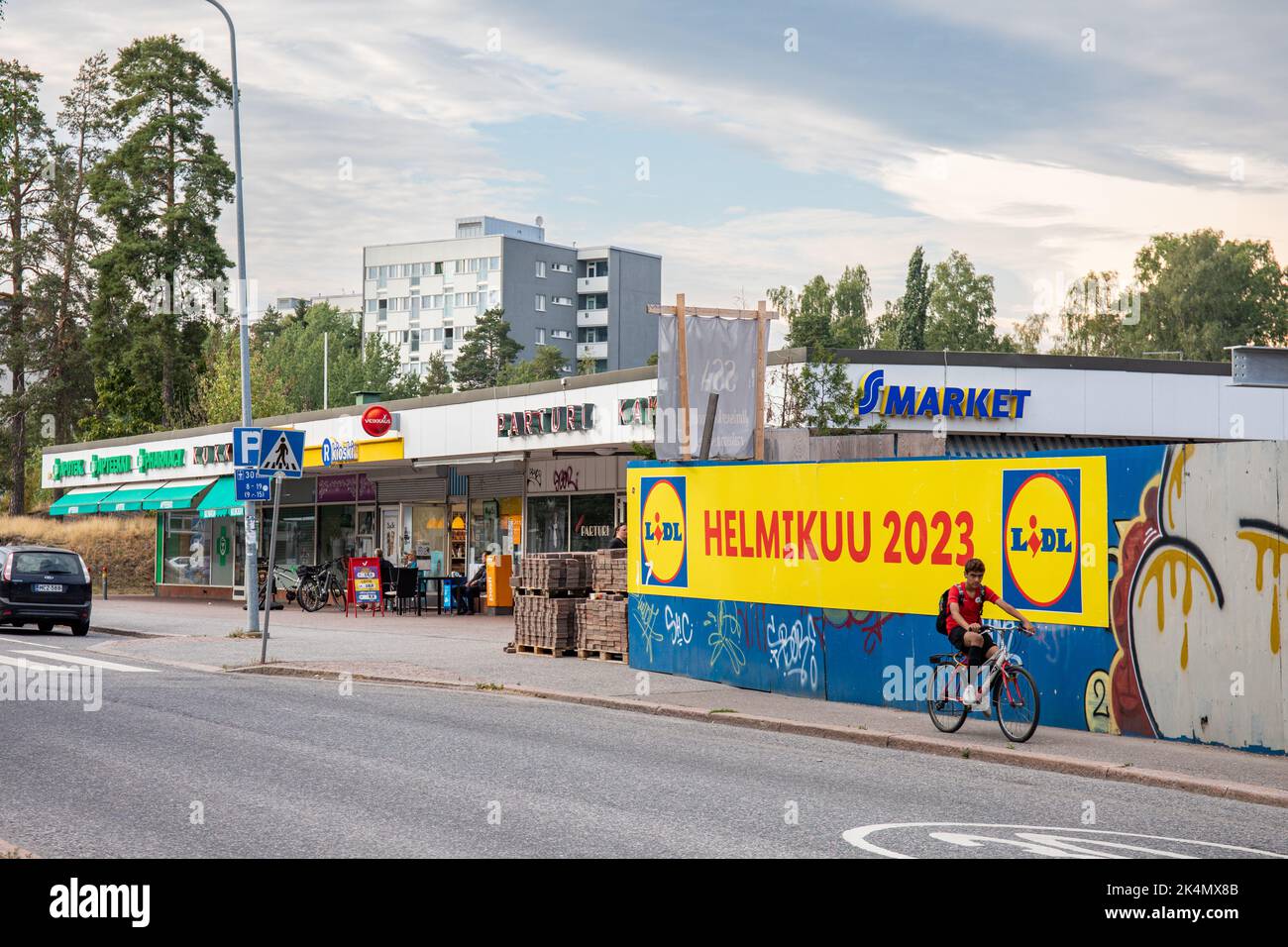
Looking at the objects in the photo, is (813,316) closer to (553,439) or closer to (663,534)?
(553,439)

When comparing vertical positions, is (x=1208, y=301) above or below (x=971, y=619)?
above

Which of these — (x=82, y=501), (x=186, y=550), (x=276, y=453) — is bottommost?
(x=186, y=550)

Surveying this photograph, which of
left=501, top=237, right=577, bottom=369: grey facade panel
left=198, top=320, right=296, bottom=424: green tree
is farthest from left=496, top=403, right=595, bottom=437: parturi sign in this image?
left=501, top=237, right=577, bottom=369: grey facade panel

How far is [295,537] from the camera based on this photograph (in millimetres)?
41406

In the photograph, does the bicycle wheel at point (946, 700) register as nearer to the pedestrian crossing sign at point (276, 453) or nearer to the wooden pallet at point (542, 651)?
the wooden pallet at point (542, 651)

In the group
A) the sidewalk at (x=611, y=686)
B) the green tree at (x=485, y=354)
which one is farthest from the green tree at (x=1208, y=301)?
the sidewalk at (x=611, y=686)

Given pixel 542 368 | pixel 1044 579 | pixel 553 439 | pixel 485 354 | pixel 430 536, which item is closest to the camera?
pixel 1044 579

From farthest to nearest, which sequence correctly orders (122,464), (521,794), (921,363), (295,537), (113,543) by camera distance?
1. (113,543)
2. (122,464)
3. (295,537)
4. (921,363)
5. (521,794)

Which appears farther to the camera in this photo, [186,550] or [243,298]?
[186,550]

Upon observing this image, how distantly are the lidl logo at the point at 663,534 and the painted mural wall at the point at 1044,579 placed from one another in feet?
0.70

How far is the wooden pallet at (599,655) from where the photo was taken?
1938cm

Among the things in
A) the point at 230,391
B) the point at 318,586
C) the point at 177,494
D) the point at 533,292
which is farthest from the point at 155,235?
the point at 533,292

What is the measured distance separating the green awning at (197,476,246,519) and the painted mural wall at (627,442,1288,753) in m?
23.6

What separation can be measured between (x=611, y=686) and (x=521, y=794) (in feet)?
23.3
